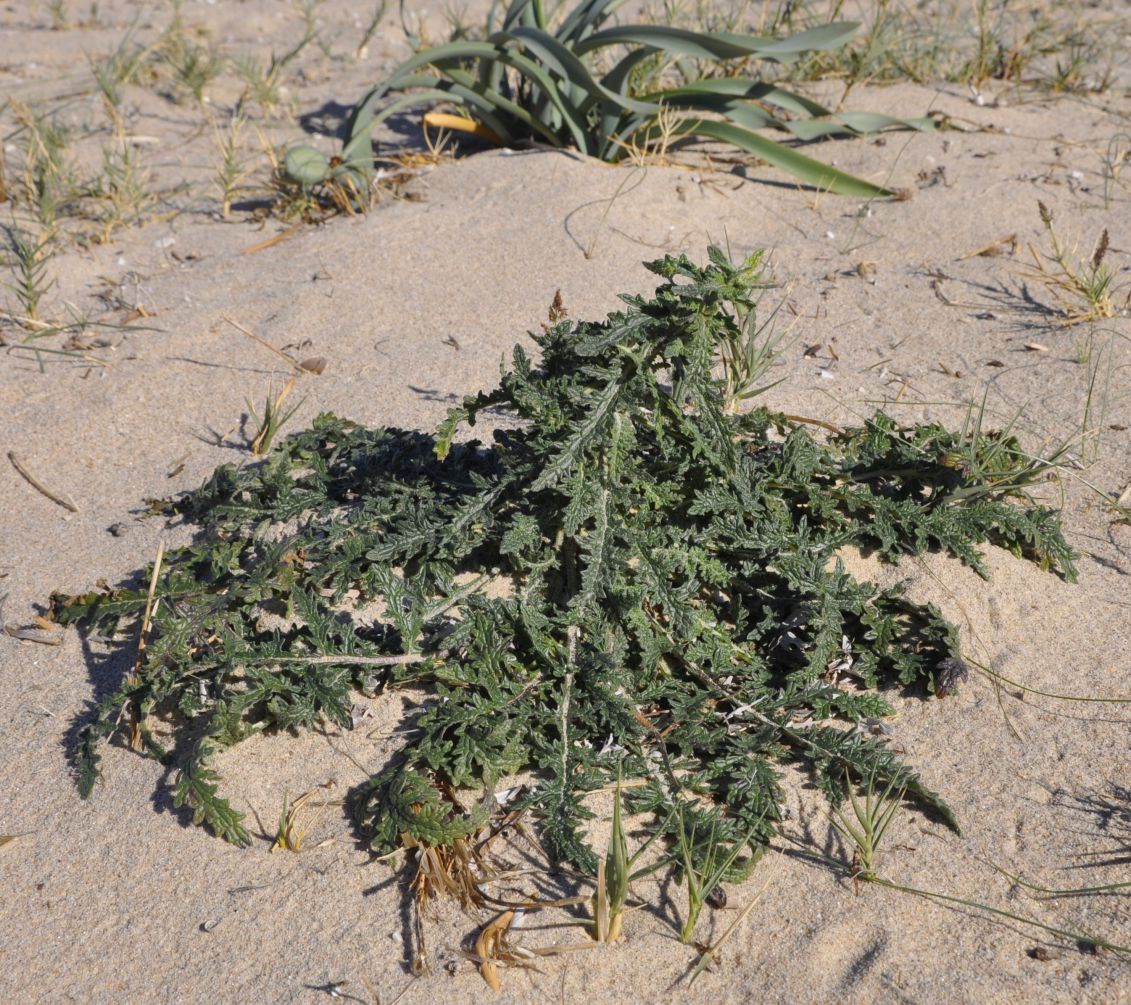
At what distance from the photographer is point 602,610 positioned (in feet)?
7.08

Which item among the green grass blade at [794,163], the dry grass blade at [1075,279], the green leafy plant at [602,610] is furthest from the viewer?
the green grass blade at [794,163]

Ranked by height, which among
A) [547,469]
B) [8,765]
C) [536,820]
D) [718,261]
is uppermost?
[718,261]

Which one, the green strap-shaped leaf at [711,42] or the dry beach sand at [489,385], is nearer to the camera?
the dry beach sand at [489,385]

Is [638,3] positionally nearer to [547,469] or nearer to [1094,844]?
[547,469]

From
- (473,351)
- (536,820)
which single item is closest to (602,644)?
(536,820)

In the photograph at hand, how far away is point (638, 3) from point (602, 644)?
5.05m

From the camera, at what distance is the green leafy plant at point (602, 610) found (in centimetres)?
199

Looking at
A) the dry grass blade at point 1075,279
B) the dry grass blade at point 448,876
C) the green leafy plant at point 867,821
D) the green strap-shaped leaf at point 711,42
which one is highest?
the green strap-shaped leaf at point 711,42

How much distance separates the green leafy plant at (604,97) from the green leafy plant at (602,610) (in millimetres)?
1872

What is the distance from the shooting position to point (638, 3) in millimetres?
6133

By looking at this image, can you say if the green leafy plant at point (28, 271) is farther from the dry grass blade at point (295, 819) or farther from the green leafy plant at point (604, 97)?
the dry grass blade at point (295, 819)

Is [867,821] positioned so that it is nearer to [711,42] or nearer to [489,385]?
[489,385]

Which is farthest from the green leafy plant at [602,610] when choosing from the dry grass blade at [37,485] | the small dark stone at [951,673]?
the dry grass blade at [37,485]

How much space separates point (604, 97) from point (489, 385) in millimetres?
1319
